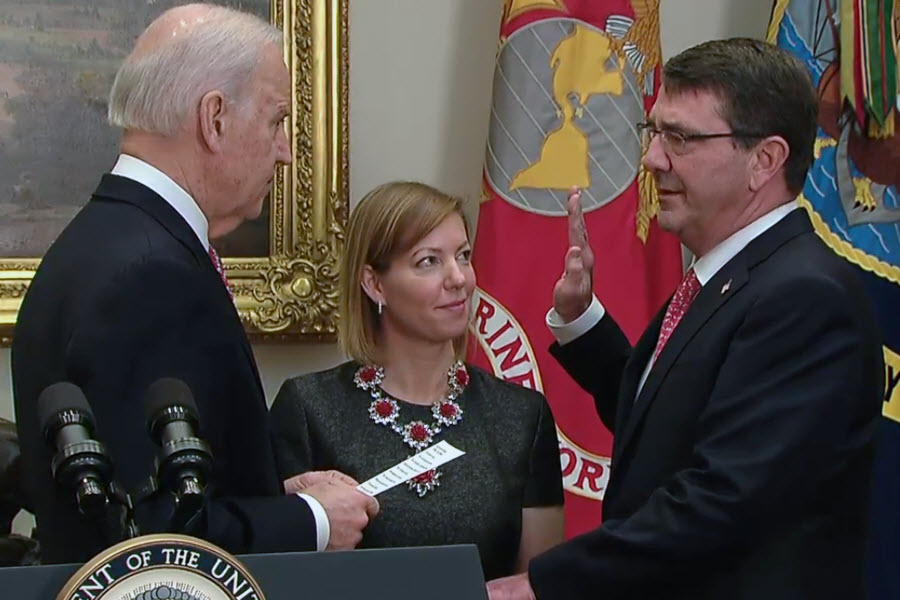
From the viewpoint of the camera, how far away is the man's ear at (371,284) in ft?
9.52

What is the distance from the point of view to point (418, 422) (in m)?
2.79

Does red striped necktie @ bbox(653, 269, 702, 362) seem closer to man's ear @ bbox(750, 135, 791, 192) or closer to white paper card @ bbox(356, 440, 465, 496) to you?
man's ear @ bbox(750, 135, 791, 192)

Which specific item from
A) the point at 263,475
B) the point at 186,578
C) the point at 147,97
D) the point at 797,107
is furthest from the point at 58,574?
the point at 797,107

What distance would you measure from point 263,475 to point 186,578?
2.34 ft

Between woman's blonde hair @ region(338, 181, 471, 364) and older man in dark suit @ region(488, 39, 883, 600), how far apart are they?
2.05 ft

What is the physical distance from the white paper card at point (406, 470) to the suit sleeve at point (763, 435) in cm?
32

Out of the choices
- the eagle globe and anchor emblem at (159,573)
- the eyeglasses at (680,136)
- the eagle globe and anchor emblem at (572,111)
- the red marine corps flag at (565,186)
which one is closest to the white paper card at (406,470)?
the eyeglasses at (680,136)

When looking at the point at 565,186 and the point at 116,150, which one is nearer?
the point at 565,186

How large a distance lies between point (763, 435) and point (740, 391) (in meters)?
0.08

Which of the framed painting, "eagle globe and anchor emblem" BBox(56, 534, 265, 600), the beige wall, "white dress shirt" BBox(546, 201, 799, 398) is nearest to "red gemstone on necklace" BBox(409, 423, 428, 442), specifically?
"white dress shirt" BBox(546, 201, 799, 398)

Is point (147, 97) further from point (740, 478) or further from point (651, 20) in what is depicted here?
point (651, 20)

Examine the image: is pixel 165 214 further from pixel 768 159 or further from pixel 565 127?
pixel 565 127

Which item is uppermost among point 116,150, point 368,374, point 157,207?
point 157,207

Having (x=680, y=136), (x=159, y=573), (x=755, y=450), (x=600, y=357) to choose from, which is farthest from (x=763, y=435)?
(x=159, y=573)
